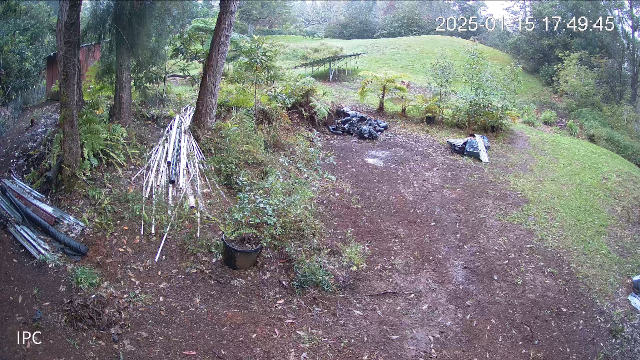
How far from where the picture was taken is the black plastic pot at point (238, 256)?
4676 millimetres

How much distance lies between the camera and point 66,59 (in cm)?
457

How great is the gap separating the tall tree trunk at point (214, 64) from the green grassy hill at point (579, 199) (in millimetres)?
5049

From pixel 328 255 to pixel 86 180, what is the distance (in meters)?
2.95

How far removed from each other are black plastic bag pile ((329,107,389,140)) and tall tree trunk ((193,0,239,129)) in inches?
142

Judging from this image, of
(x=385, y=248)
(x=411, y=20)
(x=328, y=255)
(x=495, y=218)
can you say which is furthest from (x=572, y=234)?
(x=411, y=20)

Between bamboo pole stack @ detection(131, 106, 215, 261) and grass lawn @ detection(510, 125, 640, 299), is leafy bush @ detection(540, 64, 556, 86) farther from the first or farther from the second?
bamboo pole stack @ detection(131, 106, 215, 261)

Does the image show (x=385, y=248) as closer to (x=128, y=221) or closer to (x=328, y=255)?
(x=328, y=255)

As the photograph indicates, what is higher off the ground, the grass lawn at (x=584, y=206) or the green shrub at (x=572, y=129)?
the green shrub at (x=572, y=129)

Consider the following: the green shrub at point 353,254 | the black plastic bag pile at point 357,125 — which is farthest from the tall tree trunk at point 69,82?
the black plastic bag pile at point 357,125

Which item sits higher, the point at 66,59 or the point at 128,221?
the point at 66,59

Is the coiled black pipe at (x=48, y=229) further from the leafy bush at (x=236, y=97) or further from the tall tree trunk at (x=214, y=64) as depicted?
the leafy bush at (x=236, y=97)
